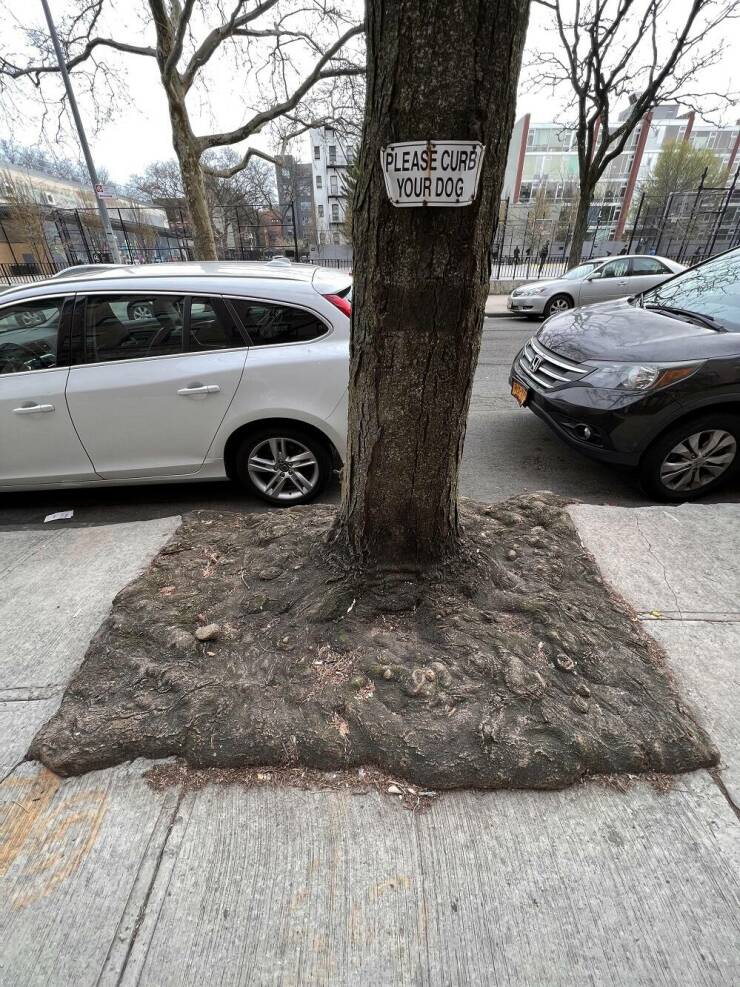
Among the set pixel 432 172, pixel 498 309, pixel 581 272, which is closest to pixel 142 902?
pixel 432 172

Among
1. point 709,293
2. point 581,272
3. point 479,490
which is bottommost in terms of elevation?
point 479,490

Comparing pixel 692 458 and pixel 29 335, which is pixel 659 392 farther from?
pixel 29 335

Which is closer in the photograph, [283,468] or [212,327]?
[212,327]

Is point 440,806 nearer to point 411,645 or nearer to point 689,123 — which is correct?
point 411,645

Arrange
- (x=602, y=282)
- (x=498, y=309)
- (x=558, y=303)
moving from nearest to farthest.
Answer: (x=602, y=282)
(x=558, y=303)
(x=498, y=309)

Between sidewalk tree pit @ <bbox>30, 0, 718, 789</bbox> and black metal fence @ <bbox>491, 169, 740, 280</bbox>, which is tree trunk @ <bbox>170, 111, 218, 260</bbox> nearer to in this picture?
black metal fence @ <bbox>491, 169, 740, 280</bbox>

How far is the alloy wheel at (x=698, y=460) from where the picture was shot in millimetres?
3553

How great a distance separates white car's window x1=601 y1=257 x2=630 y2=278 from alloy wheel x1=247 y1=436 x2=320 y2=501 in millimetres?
11052

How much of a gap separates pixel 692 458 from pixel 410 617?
9.16 ft

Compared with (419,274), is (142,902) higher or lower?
lower

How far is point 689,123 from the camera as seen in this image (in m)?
56.1

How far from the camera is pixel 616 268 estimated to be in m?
11.6

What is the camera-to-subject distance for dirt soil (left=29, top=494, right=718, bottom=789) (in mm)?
1717

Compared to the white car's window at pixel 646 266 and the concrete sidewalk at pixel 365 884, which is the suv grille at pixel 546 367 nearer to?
the concrete sidewalk at pixel 365 884
